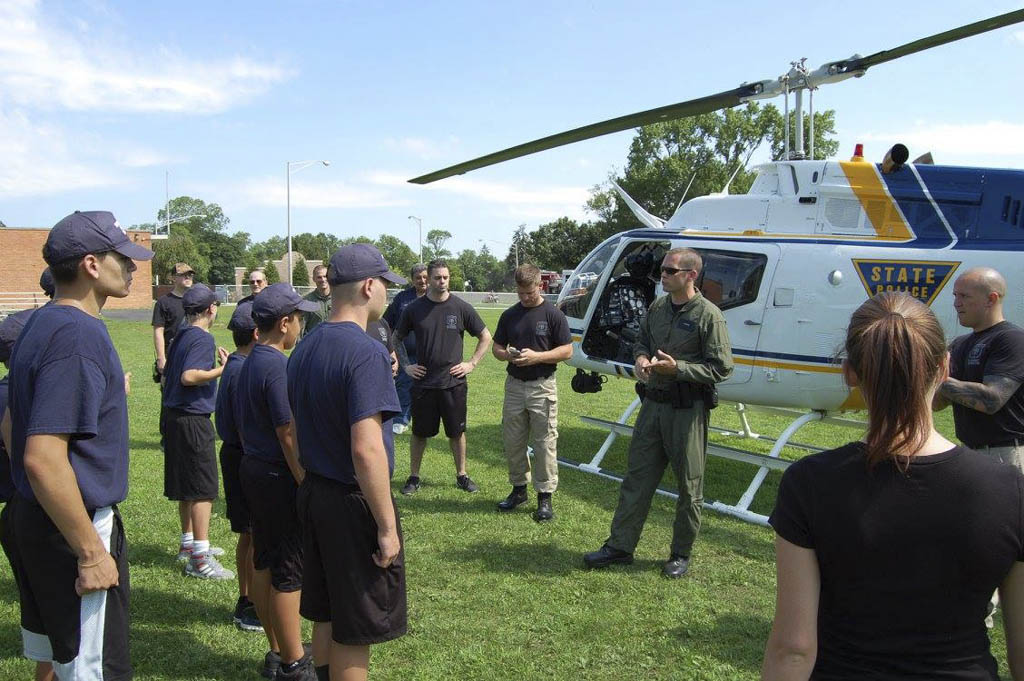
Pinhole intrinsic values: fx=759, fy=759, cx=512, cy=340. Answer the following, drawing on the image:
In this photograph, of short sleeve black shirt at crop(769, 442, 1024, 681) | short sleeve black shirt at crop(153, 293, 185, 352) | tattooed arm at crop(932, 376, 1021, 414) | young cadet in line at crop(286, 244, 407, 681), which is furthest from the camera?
short sleeve black shirt at crop(153, 293, 185, 352)

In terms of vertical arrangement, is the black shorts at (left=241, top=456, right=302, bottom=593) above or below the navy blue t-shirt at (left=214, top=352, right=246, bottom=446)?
below

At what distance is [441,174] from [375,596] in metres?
5.86

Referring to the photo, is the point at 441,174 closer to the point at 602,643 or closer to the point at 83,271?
the point at 602,643

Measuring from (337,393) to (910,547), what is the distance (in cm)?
189

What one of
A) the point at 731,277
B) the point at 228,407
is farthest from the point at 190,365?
the point at 731,277

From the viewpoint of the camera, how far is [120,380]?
2420mm

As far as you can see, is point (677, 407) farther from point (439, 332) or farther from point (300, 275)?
point (300, 275)

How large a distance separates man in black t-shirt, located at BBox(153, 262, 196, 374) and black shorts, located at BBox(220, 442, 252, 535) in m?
4.45

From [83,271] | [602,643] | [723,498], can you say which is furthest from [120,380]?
[723,498]

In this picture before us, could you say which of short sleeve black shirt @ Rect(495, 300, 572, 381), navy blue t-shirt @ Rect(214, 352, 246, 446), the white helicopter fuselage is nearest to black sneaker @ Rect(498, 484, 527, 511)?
short sleeve black shirt @ Rect(495, 300, 572, 381)

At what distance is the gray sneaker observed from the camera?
4.86 metres

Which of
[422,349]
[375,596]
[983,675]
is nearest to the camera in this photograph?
[983,675]

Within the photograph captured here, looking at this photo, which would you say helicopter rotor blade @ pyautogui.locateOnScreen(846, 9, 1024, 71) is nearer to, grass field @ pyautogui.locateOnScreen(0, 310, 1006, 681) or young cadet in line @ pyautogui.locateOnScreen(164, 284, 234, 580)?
grass field @ pyautogui.locateOnScreen(0, 310, 1006, 681)

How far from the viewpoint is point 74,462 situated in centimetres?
230
